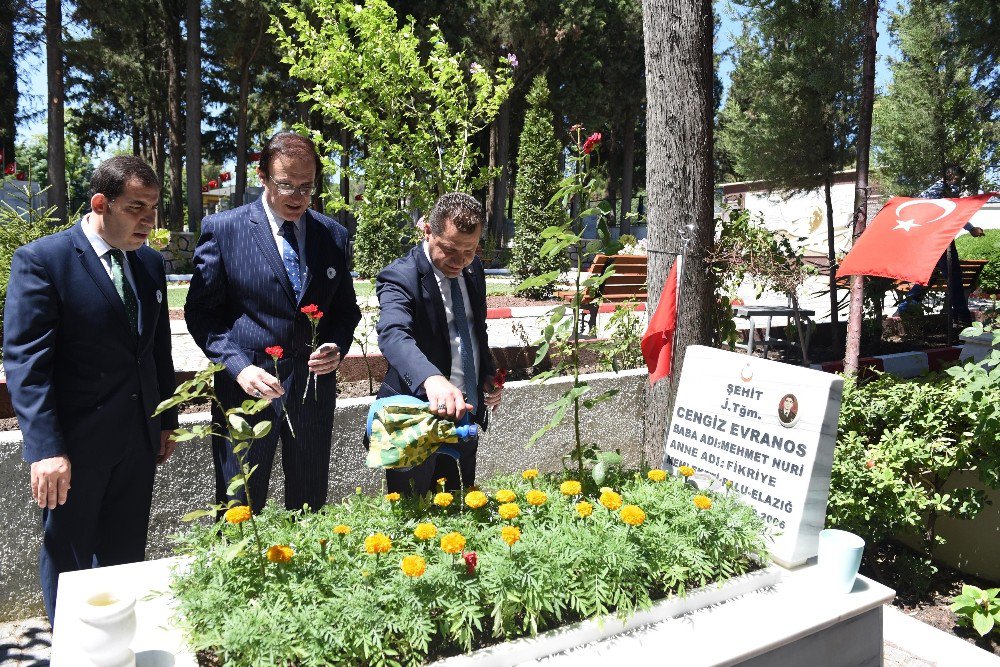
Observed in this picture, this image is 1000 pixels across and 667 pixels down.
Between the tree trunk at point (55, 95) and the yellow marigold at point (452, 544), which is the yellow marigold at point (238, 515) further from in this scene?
the tree trunk at point (55, 95)

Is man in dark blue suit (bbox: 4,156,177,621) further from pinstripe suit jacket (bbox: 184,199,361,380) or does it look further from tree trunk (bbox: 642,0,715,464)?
tree trunk (bbox: 642,0,715,464)

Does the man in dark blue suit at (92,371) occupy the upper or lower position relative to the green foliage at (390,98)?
lower

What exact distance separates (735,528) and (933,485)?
1.85m

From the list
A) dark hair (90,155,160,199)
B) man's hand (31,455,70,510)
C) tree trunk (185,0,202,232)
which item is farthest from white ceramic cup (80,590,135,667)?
tree trunk (185,0,202,232)

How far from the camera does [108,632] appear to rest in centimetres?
147

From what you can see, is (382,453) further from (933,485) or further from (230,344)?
(933,485)

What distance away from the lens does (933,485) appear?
3408mm

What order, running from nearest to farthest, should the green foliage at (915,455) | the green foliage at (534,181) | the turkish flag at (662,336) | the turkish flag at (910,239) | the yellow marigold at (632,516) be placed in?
1. the yellow marigold at (632,516)
2. the green foliage at (915,455)
3. the turkish flag at (662,336)
4. the turkish flag at (910,239)
5. the green foliage at (534,181)

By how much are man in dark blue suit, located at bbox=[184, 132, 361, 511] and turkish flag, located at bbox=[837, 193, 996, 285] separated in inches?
132

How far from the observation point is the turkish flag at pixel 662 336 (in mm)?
3281

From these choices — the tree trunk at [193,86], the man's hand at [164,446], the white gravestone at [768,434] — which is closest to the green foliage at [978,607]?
the white gravestone at [768,434]

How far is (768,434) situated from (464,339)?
1.14 meters

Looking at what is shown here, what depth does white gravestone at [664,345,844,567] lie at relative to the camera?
2305 millimetres

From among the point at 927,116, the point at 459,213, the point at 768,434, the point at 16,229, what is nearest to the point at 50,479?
the point at 459,213
